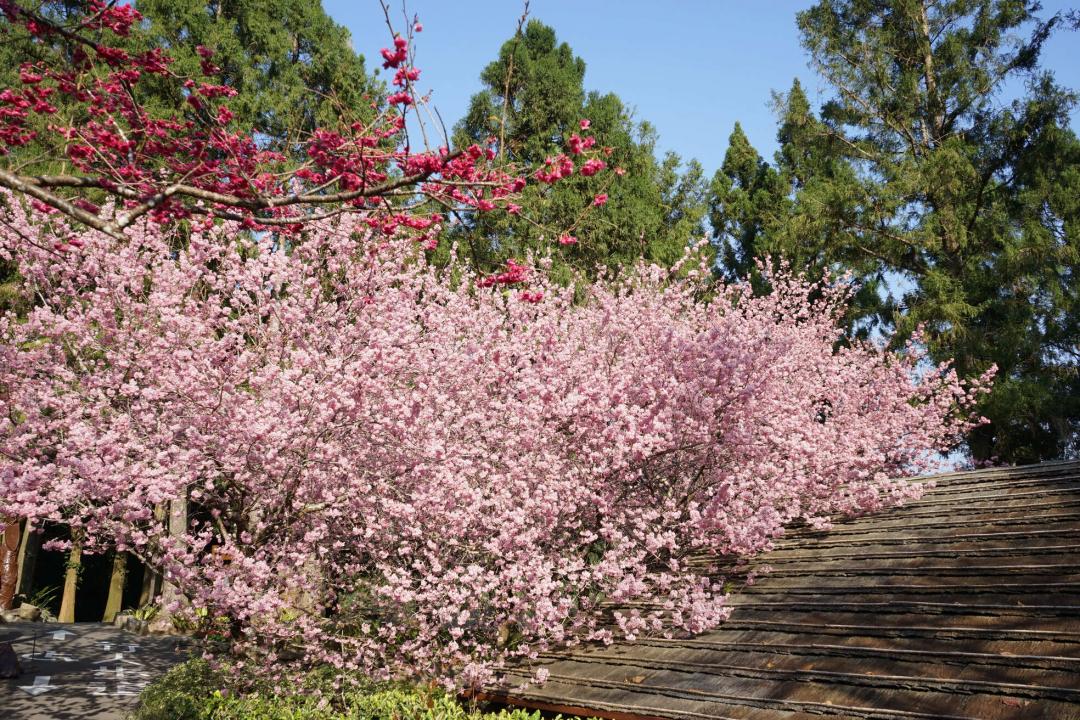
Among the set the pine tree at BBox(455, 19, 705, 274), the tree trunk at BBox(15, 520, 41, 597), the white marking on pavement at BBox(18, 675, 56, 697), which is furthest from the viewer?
the pine tree at BBox(455, 19, 705, 274)

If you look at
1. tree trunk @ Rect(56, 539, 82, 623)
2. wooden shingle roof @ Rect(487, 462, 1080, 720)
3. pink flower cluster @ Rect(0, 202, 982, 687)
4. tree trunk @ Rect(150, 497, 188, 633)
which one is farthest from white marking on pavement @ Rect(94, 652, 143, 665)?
wooden shingle roof @ Rect(487, 462, 1080, 720)

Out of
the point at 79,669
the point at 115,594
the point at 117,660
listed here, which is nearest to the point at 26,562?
the point at 115,594

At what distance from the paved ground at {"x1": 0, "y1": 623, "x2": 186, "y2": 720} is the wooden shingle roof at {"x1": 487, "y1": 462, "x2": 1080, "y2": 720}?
785 centimetres

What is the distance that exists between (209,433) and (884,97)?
18.4 m

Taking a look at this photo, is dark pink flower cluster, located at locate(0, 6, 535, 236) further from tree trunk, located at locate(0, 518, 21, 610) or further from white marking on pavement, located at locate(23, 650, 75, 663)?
tree trunk, located at locate(0, 518, 21, 610)

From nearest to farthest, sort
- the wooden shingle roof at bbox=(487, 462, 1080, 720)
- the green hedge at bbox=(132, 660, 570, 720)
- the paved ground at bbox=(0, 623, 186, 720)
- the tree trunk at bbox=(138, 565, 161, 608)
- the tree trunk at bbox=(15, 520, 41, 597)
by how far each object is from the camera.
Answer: the wooden shingle roof at bbox=(487, 462, 1080, 720) → the green hedge at bbox=(132, 660, 570, 720) → the paved ground at bbox=(0, 623, 186, 720) → the tree trunk at bbox=(138, 565, 161, 608) → the tree trunk at bbox=(15, 520, 41, 597)

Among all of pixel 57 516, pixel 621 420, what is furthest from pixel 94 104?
pixel 621 420

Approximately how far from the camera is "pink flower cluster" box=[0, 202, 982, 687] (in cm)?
755

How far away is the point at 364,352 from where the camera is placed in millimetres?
8039

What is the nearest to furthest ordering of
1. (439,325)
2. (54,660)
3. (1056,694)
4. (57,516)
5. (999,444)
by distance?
(1056,694)
(57,516)
(439,325)
(54,660)
(999,444)

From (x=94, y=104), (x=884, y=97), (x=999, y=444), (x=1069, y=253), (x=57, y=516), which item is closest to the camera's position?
(x=94, y=104)

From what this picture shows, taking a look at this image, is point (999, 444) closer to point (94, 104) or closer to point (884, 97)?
point (884, 97)

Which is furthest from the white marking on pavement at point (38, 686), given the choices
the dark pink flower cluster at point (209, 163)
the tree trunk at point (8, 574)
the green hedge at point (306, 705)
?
the dark pink flower cluster at point (209, 163)

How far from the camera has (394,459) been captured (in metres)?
8.28
